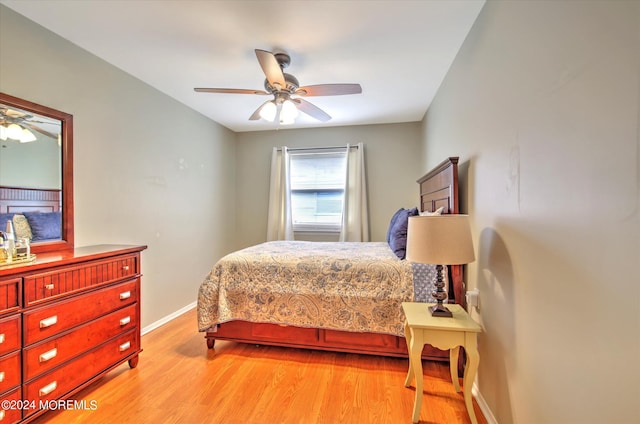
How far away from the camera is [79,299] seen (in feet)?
5.55

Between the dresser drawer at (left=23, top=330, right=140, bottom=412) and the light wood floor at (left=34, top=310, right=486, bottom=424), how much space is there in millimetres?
155

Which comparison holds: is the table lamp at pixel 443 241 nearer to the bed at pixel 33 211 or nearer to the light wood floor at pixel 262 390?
the light wood floor at pixel 262 390

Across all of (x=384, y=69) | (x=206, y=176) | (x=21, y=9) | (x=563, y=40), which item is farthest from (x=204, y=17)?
(x=206, y=176)

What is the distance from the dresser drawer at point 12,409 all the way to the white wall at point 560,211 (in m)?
2.39

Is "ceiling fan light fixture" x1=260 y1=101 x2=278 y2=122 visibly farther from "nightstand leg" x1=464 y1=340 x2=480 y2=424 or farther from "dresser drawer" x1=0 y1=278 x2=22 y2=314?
"nightstand leg" x1=464 y1=340 x2=480 y2=424

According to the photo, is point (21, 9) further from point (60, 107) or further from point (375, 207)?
point (375, 207)

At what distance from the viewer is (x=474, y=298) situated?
180cm

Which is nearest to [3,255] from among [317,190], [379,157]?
[317,190]

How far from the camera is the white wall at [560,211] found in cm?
74

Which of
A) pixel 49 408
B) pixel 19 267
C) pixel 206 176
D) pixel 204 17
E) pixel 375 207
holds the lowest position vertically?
pixel 49 408

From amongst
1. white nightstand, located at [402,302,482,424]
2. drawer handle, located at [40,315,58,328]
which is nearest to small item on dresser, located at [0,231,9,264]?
drawer handle, located at [40,315,58,328]

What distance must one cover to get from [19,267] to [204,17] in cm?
175

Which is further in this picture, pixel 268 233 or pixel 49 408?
pixel 268 233

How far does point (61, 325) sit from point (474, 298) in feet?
8.16
